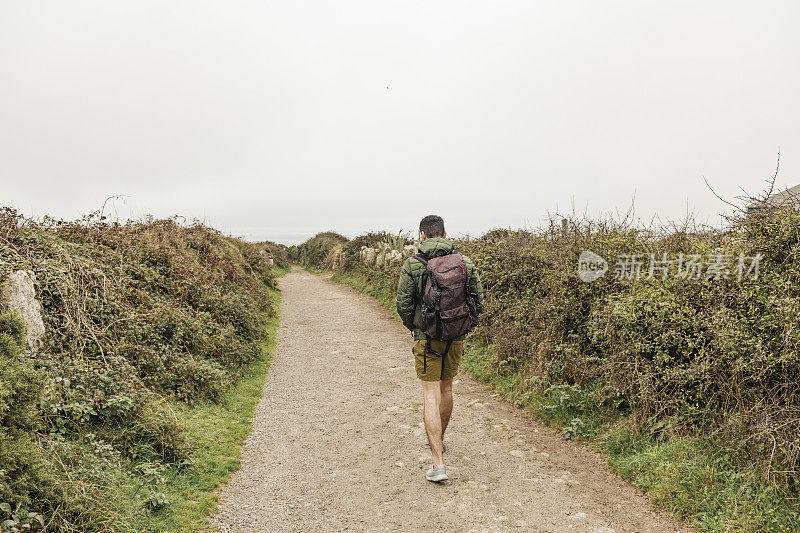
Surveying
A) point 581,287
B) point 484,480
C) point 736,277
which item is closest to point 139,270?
point 484,480

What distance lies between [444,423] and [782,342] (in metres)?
3.18

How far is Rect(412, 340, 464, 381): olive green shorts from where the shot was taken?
445 cm

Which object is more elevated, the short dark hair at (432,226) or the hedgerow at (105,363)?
the short dark hair at (432,226)

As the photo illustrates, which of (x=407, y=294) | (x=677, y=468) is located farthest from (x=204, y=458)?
(x=677, y=468)

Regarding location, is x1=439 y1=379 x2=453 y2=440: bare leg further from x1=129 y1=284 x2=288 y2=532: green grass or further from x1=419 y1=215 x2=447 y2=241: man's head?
x1=129 y1=284 x2=288 y2=532: green grass

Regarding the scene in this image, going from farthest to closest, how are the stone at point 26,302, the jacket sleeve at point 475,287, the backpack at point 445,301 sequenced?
the stone at point 26,302 < the jacket sleeve at point 475,287 < the backpack at point 445,301

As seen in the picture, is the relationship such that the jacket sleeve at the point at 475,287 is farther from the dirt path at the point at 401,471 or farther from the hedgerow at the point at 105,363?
the hedgerow at the point at 105,363

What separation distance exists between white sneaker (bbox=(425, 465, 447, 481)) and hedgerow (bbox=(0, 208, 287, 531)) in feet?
8.14

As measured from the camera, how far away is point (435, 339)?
4438mm

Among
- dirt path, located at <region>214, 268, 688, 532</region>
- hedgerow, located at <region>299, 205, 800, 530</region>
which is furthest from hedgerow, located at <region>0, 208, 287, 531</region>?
hedgerow, located at <region>299, 205, 800, 530</region>

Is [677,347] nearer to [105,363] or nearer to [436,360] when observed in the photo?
[436,360]

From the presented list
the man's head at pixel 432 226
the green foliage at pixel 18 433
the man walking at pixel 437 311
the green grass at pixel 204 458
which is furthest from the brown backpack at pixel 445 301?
the green foliage at pixel 18 433

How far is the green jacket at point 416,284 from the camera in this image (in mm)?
4465

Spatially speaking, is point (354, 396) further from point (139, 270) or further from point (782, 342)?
point (782, 342)
